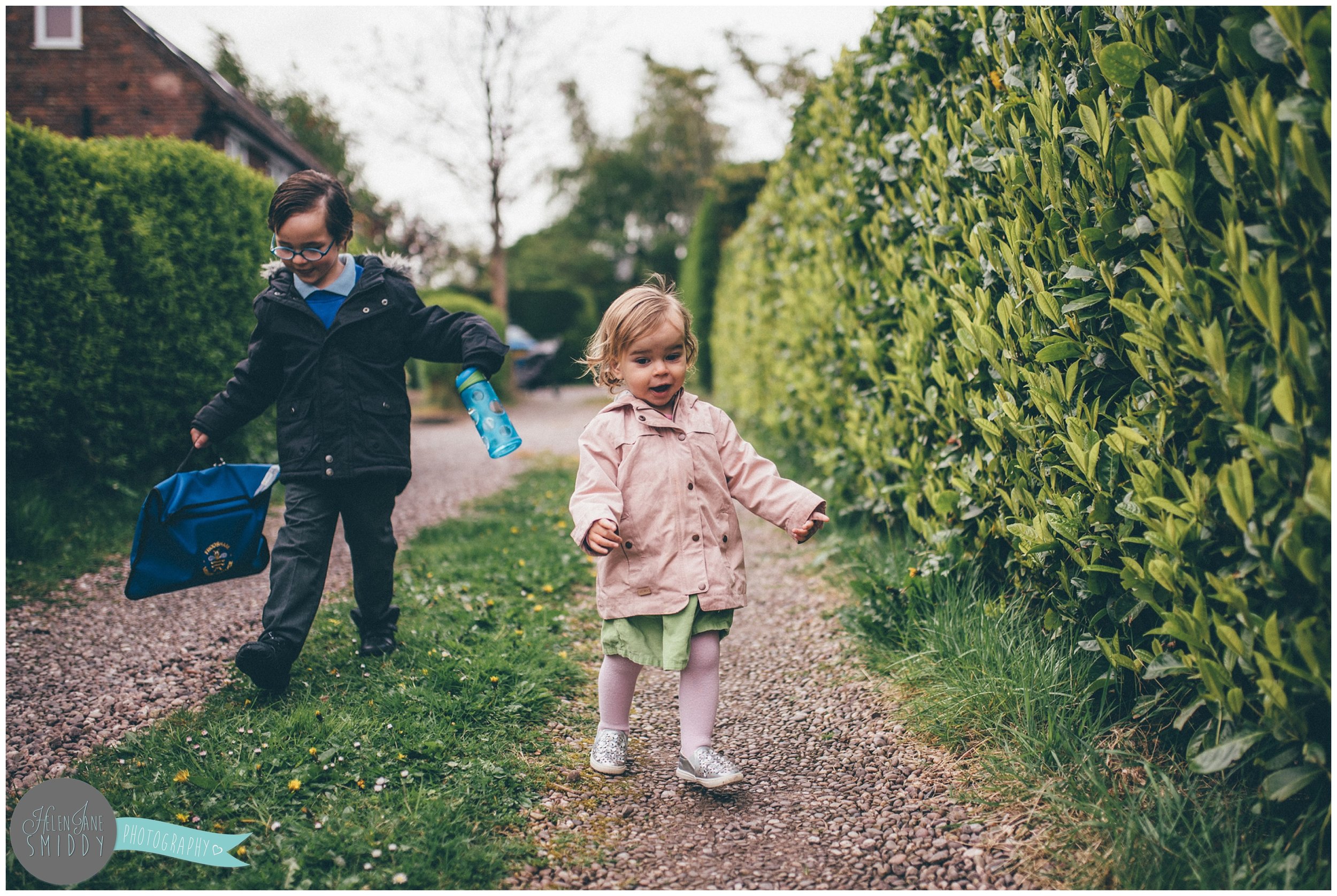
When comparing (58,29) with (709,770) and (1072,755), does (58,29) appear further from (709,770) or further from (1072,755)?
(1072,755)

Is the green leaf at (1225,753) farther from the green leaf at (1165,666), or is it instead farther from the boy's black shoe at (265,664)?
the boy's black shoe at (265,664)

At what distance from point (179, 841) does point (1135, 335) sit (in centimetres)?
269

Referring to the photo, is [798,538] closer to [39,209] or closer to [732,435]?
[732,435]

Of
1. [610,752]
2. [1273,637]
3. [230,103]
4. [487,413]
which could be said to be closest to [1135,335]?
[1273,637]

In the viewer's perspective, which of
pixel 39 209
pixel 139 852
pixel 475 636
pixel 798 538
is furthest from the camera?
pixel 39 209

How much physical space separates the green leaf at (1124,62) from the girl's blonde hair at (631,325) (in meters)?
1.23

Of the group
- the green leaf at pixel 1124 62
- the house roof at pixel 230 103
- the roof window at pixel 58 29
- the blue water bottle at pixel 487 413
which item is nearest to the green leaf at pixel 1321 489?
the green leaf at pixel 1124 62

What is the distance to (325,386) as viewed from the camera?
3078mm

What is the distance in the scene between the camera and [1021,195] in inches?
100

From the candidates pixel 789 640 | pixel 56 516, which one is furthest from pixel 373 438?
pixel 56 516

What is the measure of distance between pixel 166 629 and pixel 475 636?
145 centimetres

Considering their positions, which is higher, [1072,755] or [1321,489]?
[1321,489]

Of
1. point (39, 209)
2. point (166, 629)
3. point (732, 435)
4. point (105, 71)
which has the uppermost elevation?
point (105, 71)

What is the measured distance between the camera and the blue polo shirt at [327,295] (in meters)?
3.13
